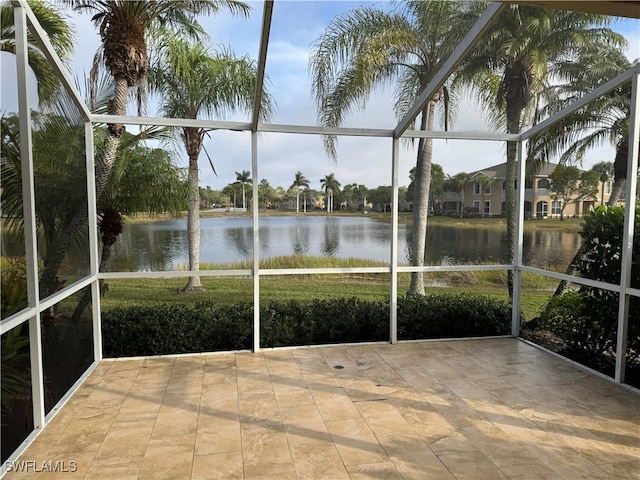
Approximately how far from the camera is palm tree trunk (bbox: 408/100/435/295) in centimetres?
568

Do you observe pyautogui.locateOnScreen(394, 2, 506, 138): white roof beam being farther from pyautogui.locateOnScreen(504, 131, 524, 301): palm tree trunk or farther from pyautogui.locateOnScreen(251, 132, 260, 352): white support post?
pyautogui.locateOnScreen(504, 131, 524, 301): palm tree trunk

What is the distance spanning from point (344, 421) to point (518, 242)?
341 cm

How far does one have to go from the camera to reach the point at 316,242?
5.62 m

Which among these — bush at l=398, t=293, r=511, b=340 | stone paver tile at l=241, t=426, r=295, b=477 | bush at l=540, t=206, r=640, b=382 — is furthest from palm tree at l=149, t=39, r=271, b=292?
bush at l=540, t=206, r=640, b=382

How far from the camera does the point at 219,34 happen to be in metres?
5.05

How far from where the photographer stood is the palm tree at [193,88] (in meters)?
5.22

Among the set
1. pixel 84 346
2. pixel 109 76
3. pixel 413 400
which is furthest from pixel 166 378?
pixel 109 76

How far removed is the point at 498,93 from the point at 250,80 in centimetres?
349

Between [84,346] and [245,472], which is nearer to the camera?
[245,472]

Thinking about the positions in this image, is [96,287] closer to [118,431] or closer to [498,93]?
[118,431]

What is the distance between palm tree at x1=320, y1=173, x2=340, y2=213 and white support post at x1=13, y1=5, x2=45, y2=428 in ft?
11.7

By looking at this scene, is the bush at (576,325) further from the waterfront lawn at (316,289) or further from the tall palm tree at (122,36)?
the tall palm tree at (122,36)

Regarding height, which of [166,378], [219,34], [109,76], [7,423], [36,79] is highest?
[219,34]

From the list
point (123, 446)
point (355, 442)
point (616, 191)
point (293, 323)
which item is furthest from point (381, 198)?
point (123, 446)
